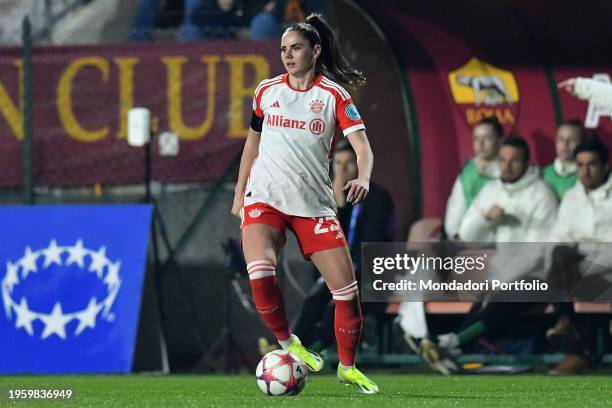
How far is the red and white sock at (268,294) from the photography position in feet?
24.3

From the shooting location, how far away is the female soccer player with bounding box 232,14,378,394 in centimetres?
744

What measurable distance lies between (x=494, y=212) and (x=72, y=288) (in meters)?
2.92

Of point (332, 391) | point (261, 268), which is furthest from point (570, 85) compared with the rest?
point (261, 268)

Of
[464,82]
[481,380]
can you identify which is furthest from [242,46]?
[481,380]

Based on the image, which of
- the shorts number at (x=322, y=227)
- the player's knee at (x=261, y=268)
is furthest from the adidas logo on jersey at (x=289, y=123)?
the player's knee at (x=261, y=268)

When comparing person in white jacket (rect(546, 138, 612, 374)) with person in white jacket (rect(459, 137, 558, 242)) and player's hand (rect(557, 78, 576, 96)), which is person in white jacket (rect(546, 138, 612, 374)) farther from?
player's hand (rect(557, 78, 576, 96))

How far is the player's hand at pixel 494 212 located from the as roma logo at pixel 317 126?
3.56 m

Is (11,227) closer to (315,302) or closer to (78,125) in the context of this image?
(78,125)

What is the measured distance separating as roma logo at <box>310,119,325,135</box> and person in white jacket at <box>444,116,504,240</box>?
3817 millimetres

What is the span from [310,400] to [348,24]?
475 cm

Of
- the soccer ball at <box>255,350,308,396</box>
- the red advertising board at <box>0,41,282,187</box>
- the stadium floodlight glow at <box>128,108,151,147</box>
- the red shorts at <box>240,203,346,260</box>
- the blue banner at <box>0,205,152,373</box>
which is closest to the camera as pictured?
the soccer ball at <box>255,350,308,396</box>

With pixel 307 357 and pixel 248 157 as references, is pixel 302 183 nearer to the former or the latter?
pixel 248 157

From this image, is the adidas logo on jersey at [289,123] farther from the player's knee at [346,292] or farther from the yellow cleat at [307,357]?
the yellow cleat at [307,357]

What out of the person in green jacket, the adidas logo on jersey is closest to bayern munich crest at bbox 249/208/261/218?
the adidas logo on jersey
